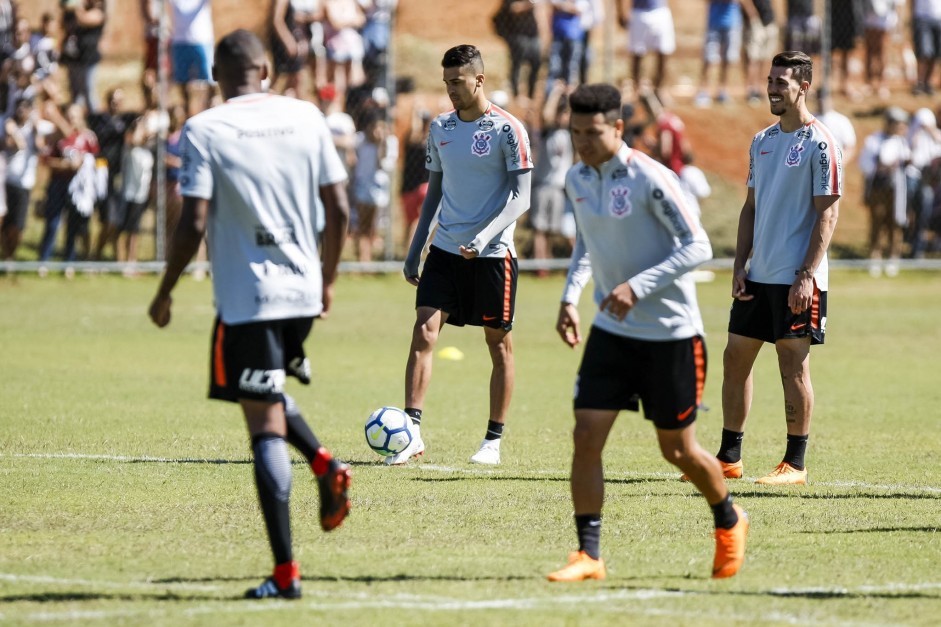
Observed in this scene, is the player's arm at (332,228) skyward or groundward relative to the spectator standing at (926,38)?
groundward

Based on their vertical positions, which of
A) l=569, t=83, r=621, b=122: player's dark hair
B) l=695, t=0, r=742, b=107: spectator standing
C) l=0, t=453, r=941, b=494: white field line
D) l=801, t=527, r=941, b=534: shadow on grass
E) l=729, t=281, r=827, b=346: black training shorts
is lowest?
l=0, t=453, r=941, b=494: white field line

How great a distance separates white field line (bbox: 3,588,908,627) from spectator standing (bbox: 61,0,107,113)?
1709 centimetres

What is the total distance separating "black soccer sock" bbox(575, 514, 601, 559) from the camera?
21.4 ft

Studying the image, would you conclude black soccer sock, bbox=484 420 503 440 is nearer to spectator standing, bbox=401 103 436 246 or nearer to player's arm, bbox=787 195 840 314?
player's arm, bbox=787 195 840 314

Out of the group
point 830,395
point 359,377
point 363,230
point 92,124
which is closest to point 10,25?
point 92,124

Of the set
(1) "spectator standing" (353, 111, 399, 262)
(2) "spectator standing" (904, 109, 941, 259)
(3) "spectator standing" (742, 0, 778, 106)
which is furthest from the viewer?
(3) "spectator standing" (742, 0, 778, 106)

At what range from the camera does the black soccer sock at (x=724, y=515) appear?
662 cm

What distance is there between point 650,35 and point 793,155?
16.2 meters

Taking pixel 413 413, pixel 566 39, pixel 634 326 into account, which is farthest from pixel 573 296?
pixel 566 39

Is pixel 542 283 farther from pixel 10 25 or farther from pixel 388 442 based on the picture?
pixel 388 442

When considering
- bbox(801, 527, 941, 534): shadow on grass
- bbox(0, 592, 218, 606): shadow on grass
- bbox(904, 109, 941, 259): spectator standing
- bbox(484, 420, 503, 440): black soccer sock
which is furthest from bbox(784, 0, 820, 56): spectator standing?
bbox(0, 592, 218, 606): shadow on grass

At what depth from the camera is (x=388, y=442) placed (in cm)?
957

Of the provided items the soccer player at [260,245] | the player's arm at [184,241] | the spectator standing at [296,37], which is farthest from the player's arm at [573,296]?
the spectator standing at [296,37]

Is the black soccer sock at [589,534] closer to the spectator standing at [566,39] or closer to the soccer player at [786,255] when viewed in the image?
the soccer player at [786,255]
